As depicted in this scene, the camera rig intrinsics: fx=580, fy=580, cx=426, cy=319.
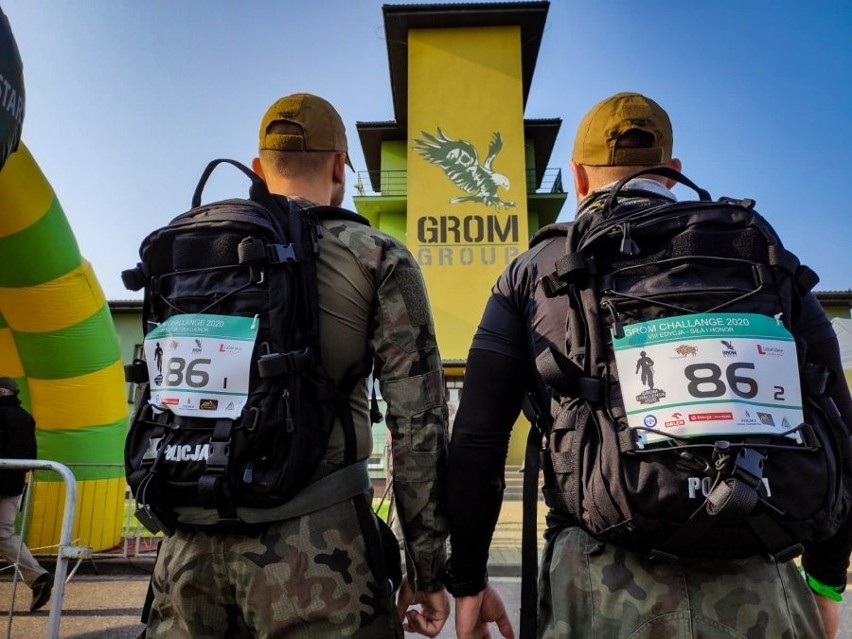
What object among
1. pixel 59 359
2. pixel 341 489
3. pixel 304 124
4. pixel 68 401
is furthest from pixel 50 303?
pixel 341 489

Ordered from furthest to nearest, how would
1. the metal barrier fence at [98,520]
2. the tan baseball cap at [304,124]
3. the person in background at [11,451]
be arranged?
the metal barrier fence at [98,520] → the person in background at [11,451] → the tan baseball cap at [304,124]

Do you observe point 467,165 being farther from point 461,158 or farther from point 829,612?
point 829,612

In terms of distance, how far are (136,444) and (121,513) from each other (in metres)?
6.36

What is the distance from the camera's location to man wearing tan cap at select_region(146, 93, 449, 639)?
143 cm

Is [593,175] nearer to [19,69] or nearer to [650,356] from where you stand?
[650,356]

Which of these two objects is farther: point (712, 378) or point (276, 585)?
point (276, 585)

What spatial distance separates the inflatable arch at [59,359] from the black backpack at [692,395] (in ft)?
20.0

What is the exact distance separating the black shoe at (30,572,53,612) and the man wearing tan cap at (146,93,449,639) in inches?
161

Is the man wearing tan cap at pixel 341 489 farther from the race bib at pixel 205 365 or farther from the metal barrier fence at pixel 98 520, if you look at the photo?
the metal barrier fence at pixel 98 520

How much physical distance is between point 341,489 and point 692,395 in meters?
0.89

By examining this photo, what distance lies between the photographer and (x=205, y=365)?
4.81ft

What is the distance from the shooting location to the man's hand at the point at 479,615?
1586 millimetres

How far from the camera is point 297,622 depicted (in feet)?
4.61

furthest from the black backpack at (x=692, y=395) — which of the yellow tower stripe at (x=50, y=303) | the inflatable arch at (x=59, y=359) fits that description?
the yellow tower stripe at (x=50, y=303)
